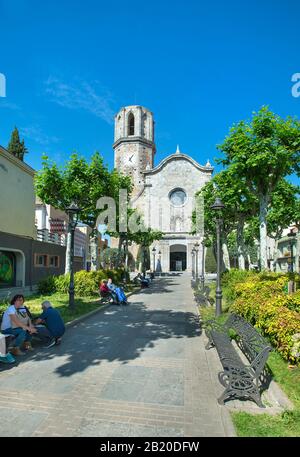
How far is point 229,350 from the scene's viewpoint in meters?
5.58

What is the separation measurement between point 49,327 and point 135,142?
4981 cm

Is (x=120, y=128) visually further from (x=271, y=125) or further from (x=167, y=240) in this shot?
(x=271, y=125)

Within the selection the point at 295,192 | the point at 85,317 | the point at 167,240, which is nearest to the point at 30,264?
the point at 85,317

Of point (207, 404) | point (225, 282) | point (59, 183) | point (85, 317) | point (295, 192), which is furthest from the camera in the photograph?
point (295, 192)

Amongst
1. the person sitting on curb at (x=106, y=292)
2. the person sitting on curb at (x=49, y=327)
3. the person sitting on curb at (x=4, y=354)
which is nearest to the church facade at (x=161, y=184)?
the person sitting on curb at (x=106, y=292)

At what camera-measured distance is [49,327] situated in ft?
23.8

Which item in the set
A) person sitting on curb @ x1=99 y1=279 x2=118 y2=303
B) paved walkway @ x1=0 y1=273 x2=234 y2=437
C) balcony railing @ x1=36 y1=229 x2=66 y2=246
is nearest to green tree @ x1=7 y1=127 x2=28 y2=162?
balcony railing @ x1=36 y1=229 x2=66 y2=246

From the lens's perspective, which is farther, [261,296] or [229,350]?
[261,296]

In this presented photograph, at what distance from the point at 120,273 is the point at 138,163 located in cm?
3313

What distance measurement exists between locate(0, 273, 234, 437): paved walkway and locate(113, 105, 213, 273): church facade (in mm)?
39269

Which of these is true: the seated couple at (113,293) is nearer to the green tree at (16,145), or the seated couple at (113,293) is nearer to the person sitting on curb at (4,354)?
the person sitting on curb at (4,354)

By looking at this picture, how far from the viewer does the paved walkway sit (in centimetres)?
383

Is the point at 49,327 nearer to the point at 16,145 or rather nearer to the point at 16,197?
the point at 16,197

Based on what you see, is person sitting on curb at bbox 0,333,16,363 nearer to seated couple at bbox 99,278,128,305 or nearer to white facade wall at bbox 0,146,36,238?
seated couple at bbox 99,278,128,305
